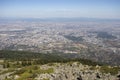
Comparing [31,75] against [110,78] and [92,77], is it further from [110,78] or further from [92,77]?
[110,78]

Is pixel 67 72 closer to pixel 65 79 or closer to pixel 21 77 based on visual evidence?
pixel 65 79

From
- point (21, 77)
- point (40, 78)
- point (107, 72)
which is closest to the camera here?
point (40, 78)

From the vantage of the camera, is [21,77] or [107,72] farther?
[107,72]

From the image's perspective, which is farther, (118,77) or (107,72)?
(107,72)

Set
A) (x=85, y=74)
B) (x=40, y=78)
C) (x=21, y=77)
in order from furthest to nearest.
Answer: (x=85, y=74) → (x=21, y=77) → (x=40, y=78)

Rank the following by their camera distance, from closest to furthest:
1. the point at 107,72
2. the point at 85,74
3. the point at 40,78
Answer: the point at 40,78
the point at 85,74
the point at 107,72

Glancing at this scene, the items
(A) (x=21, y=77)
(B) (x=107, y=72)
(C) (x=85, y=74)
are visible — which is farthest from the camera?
(B) (x=107, y=72)

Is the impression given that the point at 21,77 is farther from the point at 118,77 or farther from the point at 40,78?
the point at 118,77

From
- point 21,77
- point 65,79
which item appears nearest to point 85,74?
point 65,79

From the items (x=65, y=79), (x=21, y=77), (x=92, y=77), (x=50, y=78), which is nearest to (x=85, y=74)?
(x=92, y=77)
